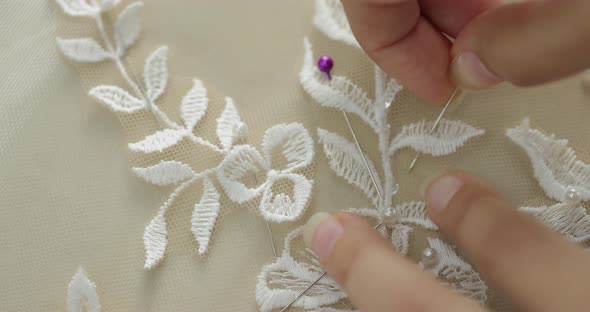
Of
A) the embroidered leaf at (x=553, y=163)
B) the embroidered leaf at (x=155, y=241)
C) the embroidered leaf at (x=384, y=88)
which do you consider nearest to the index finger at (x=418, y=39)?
the embroidered leaf at (x=384, y=88)

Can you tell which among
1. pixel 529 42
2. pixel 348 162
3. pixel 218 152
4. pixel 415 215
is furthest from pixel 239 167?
pixel 529 42

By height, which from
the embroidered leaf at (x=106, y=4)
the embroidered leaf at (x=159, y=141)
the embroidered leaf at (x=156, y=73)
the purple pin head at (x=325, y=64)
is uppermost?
the purple pin head at (x=325, y=64)

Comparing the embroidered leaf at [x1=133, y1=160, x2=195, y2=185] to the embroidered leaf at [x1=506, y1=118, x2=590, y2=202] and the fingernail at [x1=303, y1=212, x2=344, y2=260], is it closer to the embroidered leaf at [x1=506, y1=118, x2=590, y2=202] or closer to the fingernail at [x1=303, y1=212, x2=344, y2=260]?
the fingernail at [x1=303, y1=212, x2=344, y2=260]

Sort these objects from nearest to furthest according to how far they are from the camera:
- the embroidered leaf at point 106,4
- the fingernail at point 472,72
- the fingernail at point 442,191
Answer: the fingernail at point 472,72, the fingernail at point 442,191, the embroidered leaf at point 106,4

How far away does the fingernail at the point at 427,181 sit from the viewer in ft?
2.45

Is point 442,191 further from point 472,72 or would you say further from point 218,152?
point 218,152

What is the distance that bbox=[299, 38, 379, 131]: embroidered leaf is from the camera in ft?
2.55

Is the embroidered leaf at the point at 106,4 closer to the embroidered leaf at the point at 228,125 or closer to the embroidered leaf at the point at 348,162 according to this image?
the embroidered leaf at the point at 228,125

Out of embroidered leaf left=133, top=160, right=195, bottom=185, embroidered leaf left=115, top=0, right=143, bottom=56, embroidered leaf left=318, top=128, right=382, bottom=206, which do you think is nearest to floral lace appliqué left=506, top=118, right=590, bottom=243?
embroidered leaf left=318, top=128, right=382, bottom=206

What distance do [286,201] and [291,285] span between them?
0.38 feet

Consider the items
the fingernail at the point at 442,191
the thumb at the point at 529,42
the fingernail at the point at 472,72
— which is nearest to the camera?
the thumb at the point at 529,42

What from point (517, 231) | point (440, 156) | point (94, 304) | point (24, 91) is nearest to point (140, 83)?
point (24, 91)

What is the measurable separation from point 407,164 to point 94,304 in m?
0.48

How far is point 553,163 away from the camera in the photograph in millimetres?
748
